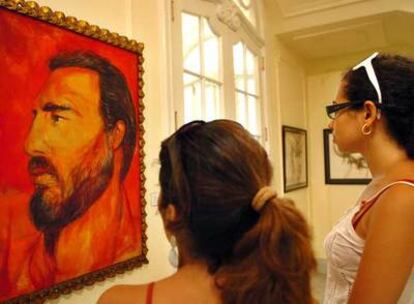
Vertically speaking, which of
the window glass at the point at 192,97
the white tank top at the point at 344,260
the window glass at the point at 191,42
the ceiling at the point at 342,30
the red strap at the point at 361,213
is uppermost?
the ceiling at the point at 342,30

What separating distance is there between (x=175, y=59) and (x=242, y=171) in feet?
4.60

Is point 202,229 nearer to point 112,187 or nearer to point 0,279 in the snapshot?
point 0,279

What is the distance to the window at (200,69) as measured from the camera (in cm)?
214

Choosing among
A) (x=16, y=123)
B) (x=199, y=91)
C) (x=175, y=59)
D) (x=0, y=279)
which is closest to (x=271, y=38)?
(x=199, y=91)

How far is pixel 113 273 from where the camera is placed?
159 cm

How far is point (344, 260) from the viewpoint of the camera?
0.99 meters

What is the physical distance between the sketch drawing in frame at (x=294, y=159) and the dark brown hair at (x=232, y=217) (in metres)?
3.02

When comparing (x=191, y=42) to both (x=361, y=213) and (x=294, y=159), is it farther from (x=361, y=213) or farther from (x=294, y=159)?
(x=294, y=159)

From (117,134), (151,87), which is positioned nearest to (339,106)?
(117,134)

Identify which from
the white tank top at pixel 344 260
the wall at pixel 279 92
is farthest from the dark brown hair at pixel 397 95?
the wall at pixel 279 92

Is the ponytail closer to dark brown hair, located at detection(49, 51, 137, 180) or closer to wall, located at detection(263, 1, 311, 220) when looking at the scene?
dark brown hair, located at detection(49, 51, 137, 180)

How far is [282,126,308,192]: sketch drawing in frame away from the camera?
12.4ft

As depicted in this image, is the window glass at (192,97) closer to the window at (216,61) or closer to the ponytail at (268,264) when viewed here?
the window at (216,61)

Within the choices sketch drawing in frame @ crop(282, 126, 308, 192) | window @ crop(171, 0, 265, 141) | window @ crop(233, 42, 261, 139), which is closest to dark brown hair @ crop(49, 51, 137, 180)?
window @ crop(171, 0, 265, 141)
